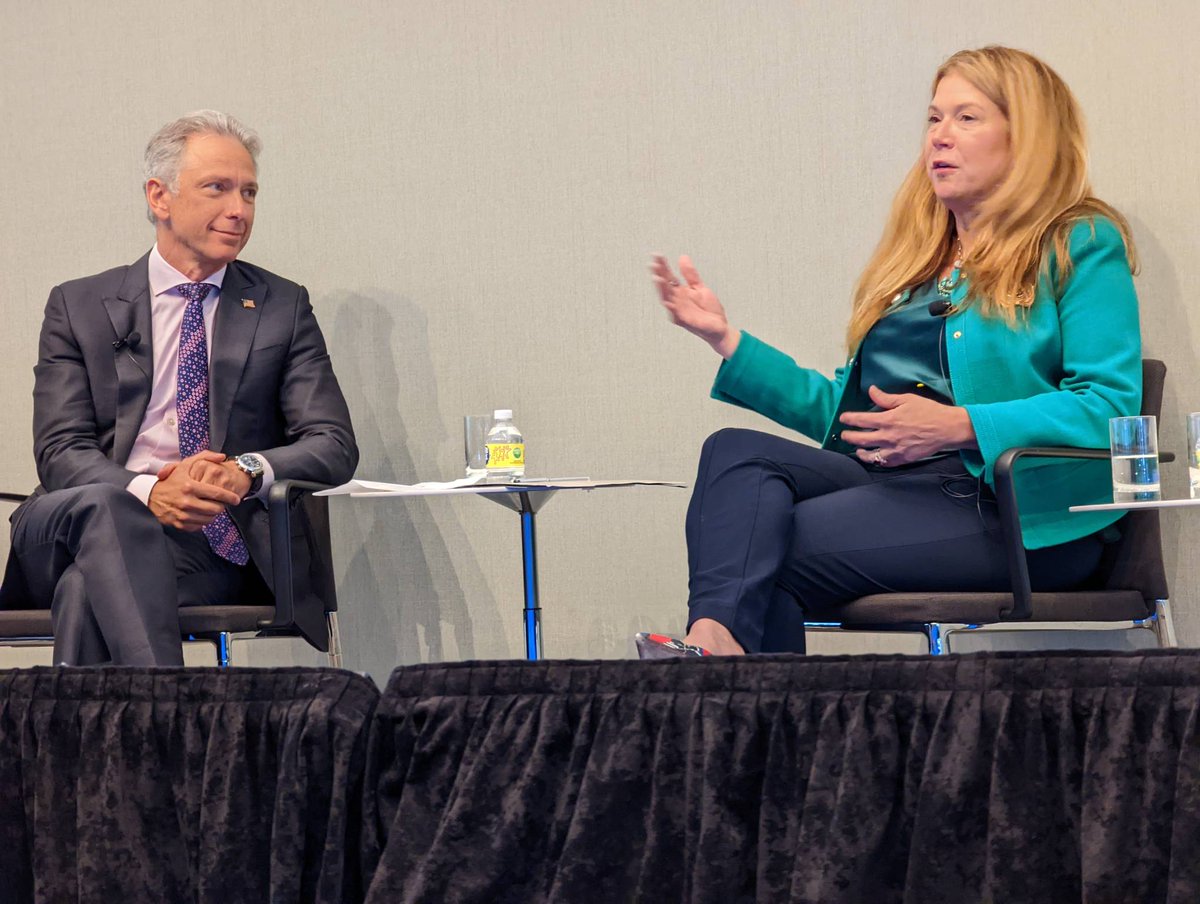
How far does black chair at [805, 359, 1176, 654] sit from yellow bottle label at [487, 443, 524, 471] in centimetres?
68

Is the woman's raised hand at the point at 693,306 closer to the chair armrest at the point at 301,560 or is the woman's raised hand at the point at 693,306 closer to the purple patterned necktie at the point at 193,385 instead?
the chair armrest at the point at 301,560

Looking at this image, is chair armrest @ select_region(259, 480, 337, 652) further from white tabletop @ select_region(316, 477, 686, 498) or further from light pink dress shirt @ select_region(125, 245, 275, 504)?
light pink dress shirt @ select_region(125, 245, 275, 504)

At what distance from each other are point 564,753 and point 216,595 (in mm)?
1938

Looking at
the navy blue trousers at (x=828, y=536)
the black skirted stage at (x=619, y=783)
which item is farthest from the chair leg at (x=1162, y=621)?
the black skirted stage at (x=619, y=783)

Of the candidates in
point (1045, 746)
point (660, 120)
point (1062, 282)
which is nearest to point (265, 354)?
point (660, 120)

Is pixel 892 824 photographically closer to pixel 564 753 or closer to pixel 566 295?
pixel 564 753

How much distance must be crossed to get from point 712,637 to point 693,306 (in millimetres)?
685

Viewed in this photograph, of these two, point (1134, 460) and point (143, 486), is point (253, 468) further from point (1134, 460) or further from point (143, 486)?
point (1134, 460)

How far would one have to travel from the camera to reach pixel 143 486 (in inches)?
115

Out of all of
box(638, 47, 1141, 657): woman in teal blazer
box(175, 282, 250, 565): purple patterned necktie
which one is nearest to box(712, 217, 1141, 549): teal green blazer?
box(638, 47, 1141, 657): woman in teal blazer

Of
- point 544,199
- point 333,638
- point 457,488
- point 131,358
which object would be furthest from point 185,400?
point 544,199

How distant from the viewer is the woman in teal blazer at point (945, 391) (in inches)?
91.4

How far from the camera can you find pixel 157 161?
3332 mm

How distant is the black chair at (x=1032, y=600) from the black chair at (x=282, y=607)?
3.38 feet
